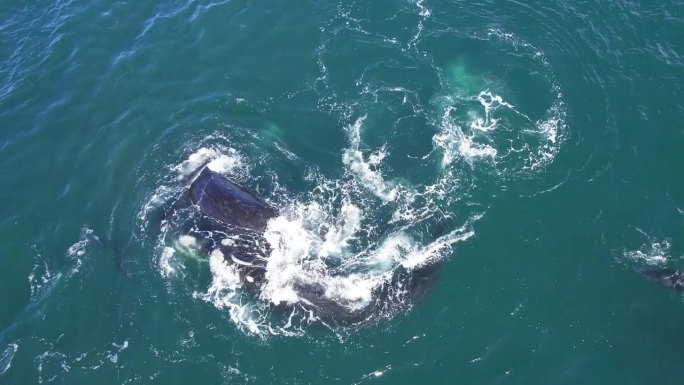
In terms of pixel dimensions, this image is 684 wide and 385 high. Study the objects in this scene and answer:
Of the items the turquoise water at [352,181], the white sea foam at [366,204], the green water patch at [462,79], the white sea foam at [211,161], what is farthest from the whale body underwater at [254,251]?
the green water patch at [462,79]

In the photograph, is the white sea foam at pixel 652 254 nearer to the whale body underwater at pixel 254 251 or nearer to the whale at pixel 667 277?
the whale at pixel 667 277

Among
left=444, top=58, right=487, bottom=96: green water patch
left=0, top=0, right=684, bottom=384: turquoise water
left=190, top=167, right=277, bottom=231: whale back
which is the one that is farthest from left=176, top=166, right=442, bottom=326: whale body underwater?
left=444, top=58, right=487, bottom=96: green water patch

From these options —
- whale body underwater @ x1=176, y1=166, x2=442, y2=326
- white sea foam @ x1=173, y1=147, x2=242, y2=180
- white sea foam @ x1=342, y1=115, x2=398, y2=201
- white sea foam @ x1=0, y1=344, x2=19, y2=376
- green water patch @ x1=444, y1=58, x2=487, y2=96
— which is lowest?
white sea foam @ x1=0, y1=344, x2=19, y2=376

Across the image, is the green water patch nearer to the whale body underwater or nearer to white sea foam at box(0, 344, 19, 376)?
the whale body underwater

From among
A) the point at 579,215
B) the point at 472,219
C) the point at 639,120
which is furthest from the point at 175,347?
the point at 639,120

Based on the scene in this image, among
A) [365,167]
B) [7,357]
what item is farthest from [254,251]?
[7,357]

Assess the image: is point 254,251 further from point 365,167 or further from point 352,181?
point 365,167
